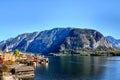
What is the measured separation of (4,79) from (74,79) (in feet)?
96.8

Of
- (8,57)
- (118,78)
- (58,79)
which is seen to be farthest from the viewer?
(8,57)

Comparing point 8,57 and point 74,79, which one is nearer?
point 74,79

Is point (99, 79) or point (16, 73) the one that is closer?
point (99, 79)

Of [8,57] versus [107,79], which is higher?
[8,57]

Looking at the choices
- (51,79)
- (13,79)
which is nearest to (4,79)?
(13,79)

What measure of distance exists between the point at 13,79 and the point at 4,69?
20625 millimetres

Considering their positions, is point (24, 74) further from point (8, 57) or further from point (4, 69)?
point (8, 57)

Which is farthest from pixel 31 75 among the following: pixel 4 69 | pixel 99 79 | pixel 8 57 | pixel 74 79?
pixel 8 57

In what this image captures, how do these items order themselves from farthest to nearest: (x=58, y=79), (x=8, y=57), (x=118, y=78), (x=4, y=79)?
(x=8, y=57) < (x=118, y=78) < (x=58, y=79) < (x=4, y=79)

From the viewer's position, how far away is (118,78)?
12044 cm

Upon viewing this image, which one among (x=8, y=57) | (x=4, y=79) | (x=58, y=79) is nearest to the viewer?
(x=4, y=79)

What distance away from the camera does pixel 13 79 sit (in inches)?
4006

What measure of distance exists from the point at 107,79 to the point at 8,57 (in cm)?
7729

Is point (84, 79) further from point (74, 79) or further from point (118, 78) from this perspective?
point (118, 78)
